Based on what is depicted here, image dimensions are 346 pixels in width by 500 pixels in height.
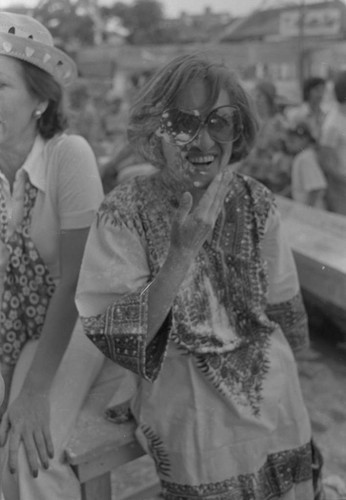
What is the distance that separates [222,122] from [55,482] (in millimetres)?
933

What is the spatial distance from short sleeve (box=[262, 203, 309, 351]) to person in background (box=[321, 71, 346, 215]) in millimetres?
2248

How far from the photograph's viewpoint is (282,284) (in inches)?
65.9

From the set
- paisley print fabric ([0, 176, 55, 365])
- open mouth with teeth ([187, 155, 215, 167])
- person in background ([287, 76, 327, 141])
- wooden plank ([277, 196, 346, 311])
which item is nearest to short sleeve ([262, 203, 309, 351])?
open mouth with teeth ([187, 155, 215, 167])

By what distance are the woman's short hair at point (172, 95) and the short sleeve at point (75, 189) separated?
0.18m

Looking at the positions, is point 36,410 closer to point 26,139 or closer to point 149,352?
point 149,352

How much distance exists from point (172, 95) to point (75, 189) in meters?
0.38

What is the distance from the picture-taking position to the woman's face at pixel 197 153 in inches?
56.5

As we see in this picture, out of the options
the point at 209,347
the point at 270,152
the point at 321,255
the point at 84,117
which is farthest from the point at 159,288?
the point at 84,117

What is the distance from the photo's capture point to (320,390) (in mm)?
3004

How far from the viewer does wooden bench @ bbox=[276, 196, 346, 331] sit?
114 inches

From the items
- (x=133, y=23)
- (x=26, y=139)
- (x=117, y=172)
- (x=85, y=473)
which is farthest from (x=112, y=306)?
(x=133, y=23)

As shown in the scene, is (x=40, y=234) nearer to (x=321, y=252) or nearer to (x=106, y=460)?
(x=106, y=460)

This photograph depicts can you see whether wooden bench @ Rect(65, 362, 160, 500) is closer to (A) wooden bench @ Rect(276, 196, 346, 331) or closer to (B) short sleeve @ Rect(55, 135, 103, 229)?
(B) short sleeve @ Rect(55, 135, 103, 229)

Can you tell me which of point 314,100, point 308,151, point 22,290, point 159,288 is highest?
point 159,288
